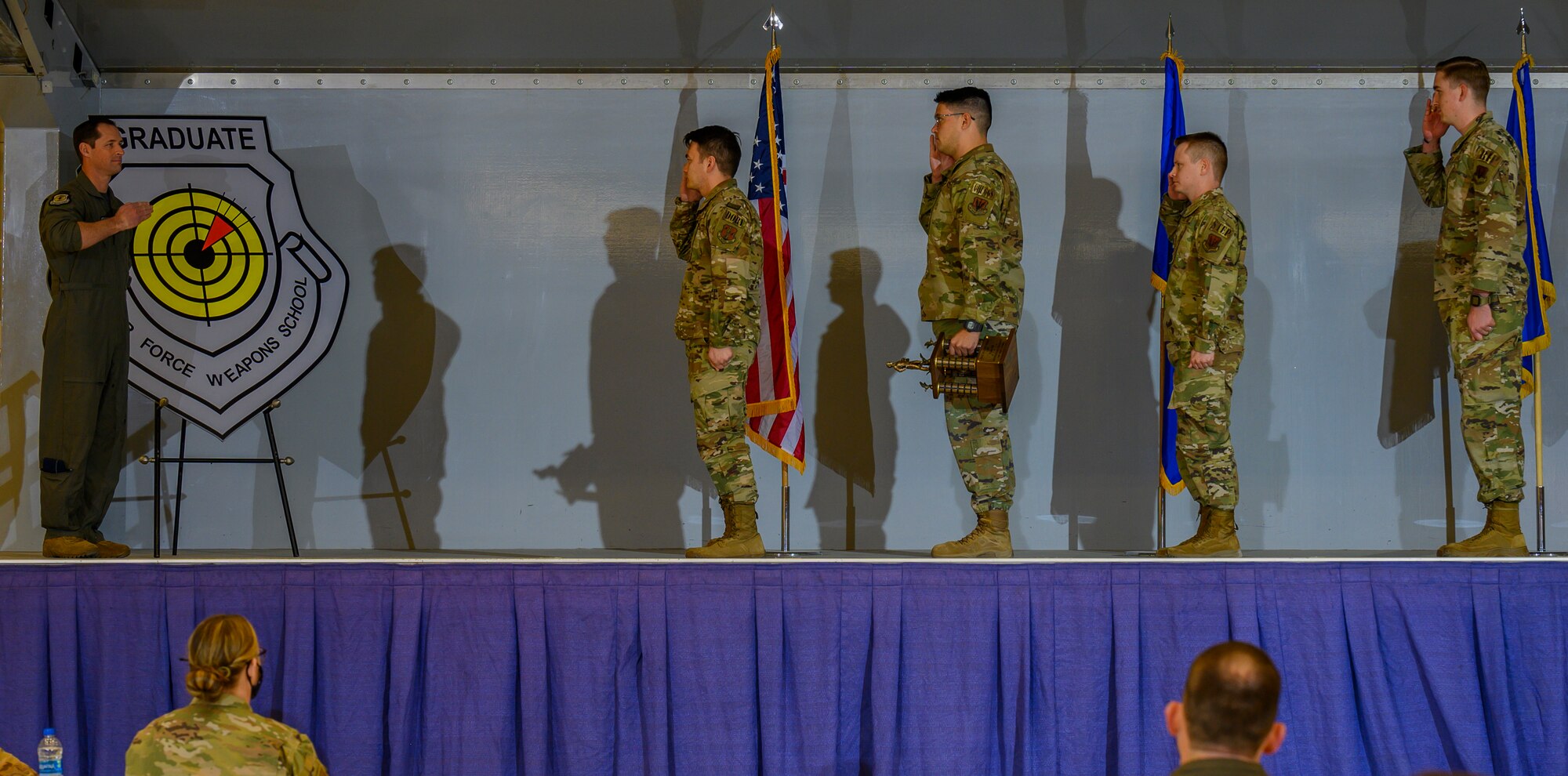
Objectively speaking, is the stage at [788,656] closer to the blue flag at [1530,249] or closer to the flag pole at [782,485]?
the flag pole at [782,485]

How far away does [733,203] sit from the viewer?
4.52m

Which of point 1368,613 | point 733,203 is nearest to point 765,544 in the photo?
point 733,203

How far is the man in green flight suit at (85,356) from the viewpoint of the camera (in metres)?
4.47

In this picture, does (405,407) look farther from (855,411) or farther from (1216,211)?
(1216,211)

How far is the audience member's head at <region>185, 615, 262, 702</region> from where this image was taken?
2.59m

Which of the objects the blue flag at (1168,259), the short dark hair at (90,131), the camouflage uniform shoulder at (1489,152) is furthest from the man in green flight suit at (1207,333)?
the short dark hair at (90,131)

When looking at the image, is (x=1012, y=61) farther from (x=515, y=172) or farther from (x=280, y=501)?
(x=280, y=501)

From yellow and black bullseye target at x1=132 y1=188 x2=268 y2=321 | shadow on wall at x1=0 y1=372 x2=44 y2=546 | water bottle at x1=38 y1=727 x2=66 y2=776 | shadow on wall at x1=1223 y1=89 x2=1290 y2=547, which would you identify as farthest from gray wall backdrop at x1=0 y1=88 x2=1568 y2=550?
water bottle at x1=38 y1=727 x2=66 y2=776

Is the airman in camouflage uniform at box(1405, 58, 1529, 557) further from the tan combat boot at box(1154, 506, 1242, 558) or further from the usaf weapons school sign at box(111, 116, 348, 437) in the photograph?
the usaf weapons school sign at box(111, 116, 348, 437)

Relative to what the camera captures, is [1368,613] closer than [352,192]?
Yes

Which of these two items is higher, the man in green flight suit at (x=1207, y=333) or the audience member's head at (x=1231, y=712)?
the man in green flight suit at (x=1207, y=333)

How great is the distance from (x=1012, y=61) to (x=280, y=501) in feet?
12.5

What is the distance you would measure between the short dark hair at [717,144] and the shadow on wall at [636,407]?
4.15 feet

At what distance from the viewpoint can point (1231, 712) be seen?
6.57ft
